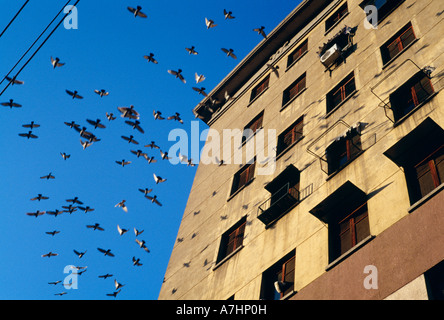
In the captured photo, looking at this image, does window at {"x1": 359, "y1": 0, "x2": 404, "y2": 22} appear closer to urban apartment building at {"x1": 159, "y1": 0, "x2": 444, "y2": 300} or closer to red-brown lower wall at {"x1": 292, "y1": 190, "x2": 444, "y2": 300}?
urban apartment building at {"x1": 159, "y1": 0, "x2": 444, "y2": 300}

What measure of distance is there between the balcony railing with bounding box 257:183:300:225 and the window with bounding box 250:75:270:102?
12225 mm

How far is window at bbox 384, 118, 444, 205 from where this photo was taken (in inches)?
549

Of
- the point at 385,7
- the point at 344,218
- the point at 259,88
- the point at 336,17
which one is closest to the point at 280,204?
the point at 344,218

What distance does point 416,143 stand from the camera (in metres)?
14.7

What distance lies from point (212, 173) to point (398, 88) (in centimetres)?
1180

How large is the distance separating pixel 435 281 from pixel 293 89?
16.9 m

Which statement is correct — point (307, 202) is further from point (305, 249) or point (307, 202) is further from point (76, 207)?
point (76, 207)

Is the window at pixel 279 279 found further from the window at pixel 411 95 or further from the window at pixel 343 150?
the window at pixel 411 95

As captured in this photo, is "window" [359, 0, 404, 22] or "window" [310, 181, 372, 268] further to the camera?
"window" [359, 0, 404, 22]

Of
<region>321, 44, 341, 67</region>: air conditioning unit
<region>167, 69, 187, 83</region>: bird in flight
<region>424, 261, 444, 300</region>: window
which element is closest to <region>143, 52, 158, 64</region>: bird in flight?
<region>167, 69, 187, 83</region>: bird in flight

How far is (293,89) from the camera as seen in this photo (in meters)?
26.8

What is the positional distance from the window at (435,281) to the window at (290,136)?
36.4 feet

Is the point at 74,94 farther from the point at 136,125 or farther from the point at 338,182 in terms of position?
the point at 338,182

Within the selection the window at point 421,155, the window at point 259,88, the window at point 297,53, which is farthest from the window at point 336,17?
the window at point 421,155
